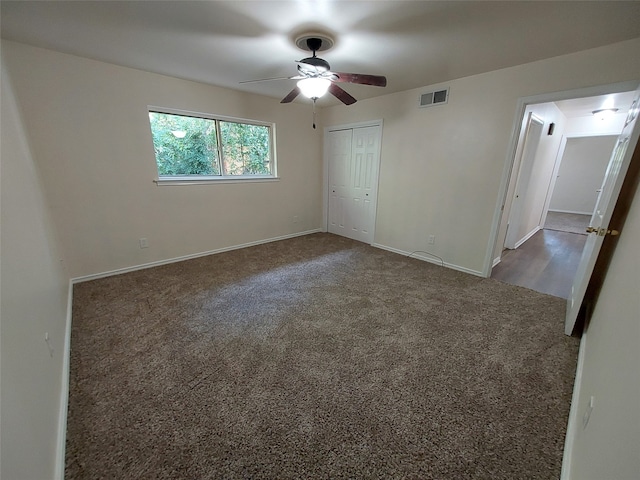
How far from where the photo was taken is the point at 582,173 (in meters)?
7.27

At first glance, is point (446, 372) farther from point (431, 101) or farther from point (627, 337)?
point (431, 101)

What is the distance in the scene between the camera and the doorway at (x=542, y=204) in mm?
3104

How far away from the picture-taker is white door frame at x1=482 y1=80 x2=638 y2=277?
2.10 metres

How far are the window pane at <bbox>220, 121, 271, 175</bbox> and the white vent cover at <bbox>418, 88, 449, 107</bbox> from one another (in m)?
2.37

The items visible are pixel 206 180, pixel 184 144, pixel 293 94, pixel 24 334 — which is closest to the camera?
pixel 24 334

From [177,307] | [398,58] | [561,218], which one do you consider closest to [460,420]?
[177,307]

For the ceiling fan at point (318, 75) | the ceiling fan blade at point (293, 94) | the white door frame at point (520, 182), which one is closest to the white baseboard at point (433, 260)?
the white door frame at point (520, 182)

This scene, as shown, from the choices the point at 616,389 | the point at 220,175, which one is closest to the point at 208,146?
the point at 220,175

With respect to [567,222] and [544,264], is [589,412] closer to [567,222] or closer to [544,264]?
[544,264]

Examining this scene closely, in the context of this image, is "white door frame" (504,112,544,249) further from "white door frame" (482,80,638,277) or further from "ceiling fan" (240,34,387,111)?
"ceiling fan" (240,34,387,111)

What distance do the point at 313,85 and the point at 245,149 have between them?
212 cm

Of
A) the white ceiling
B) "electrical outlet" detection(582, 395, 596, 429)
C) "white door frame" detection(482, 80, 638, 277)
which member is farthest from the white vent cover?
"electrical outlet" detection(582, 395, 596, 429)

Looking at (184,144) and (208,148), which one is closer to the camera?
(184,144)

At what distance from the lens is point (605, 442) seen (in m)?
0.87
